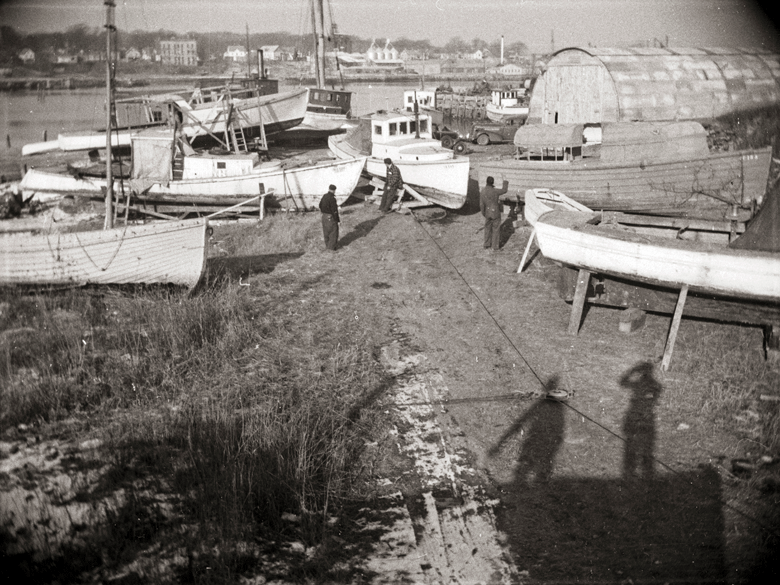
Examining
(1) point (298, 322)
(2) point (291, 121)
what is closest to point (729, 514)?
(1) point (298, 322)

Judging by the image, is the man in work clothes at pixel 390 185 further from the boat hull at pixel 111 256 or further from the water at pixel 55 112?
the water at pixel 55 112

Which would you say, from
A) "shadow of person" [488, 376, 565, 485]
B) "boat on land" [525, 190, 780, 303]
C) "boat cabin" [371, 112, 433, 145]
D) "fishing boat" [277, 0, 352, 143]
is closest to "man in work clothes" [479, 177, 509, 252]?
"boat on land" [525, 190, 780, 303]

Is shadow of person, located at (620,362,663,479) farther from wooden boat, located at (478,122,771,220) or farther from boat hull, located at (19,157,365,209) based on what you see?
boat hull, located at (19,157,365,209)

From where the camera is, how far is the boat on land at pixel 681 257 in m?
7.78

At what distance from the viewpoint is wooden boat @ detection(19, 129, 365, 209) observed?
1748 cm

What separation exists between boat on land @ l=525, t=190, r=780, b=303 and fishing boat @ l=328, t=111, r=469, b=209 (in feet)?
21.8

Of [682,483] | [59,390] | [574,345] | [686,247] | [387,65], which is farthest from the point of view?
[387,65]

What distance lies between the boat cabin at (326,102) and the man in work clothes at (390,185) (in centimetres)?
1591

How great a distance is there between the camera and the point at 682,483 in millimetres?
5965

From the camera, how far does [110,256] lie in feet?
35.2

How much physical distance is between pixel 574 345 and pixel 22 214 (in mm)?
18304

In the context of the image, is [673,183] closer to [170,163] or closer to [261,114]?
[170,163]

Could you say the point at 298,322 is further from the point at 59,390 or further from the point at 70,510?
the point at 70,510

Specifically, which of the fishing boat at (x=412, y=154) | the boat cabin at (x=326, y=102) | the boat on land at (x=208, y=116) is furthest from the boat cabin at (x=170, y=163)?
the boat cabin at (x=326, y=102)
